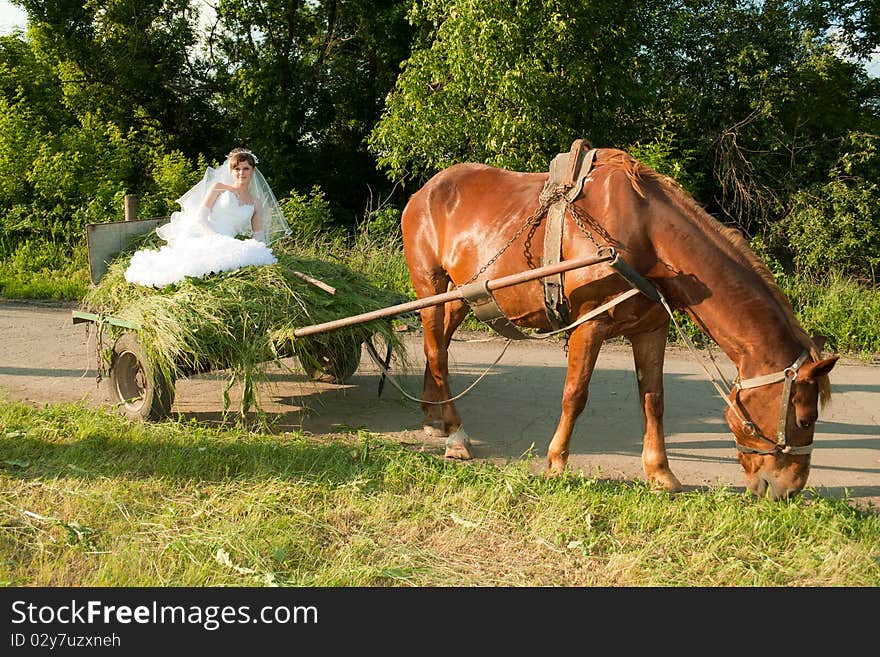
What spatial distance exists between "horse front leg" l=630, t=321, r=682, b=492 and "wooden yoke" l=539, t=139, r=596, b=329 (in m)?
0.56

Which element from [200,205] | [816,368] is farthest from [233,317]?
[816,368]

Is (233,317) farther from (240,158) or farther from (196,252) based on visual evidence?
(240,158)

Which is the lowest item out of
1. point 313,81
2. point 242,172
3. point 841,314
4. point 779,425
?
point 779,425

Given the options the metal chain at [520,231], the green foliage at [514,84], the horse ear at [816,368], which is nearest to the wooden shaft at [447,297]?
the metal chain at [520,231]

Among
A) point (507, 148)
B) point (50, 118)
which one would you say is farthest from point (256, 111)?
point (507, 148)

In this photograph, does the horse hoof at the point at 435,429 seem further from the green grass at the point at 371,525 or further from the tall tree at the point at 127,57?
the tall tree at the point at 127,57

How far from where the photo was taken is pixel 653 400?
486 centimetres

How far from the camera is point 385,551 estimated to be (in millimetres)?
3791

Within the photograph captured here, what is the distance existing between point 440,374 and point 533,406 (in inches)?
46.8

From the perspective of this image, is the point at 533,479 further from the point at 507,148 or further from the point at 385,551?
the point at 507,148

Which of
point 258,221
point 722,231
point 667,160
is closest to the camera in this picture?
point 722,231

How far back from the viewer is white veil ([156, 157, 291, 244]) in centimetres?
628

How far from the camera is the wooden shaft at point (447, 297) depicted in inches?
163

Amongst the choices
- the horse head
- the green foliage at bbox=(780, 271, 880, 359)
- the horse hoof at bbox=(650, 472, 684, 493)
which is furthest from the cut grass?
the green foliage at bbox=(780, 271, 880, 359)
